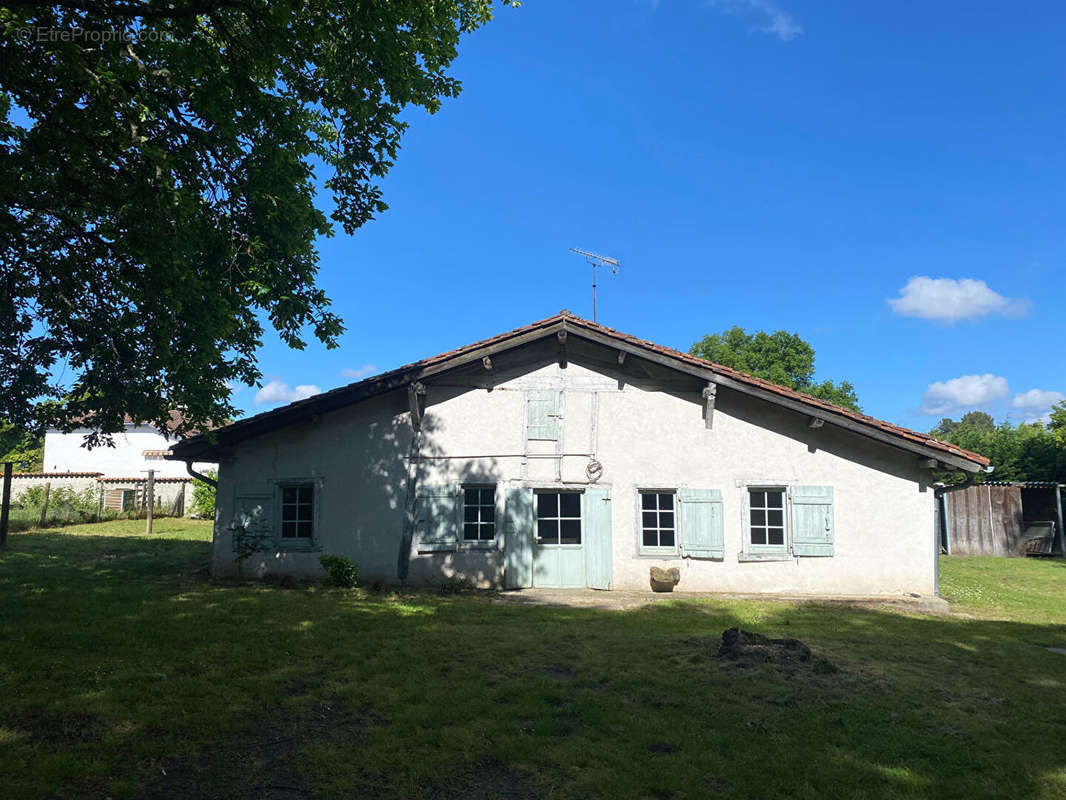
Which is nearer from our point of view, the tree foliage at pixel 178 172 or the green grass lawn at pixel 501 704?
the green grass lawn at pixel 501 704

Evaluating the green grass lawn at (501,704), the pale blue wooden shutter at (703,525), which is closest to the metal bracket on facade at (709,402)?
the pale blue wooden shutter at (703,525)

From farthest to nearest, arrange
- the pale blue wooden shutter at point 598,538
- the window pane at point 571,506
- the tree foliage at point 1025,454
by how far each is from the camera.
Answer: the tree foliage at point 1025,454, the window pane at point 571,506, the pale blue wooden shutter at point 598,538

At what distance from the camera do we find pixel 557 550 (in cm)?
1198

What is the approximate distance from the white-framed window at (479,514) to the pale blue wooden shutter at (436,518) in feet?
0.73

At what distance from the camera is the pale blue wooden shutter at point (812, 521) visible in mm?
11594

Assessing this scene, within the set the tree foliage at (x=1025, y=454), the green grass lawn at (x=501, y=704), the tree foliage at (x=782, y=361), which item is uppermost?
the tree foliage at (x=782, y=361)

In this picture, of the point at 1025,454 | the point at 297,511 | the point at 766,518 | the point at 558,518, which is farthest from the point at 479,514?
the point at 1025,454

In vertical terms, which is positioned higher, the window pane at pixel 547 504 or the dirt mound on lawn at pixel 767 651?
the window pane at pixel 547 504

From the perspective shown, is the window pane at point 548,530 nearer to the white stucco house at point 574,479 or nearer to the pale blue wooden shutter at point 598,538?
the white stucco house at point 574,479

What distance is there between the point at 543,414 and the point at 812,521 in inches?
204

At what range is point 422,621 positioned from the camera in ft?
29.0

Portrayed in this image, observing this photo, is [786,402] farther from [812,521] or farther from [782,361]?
[782,361]

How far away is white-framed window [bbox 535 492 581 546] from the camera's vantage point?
39.9 ft

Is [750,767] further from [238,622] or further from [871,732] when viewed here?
[238,622]
